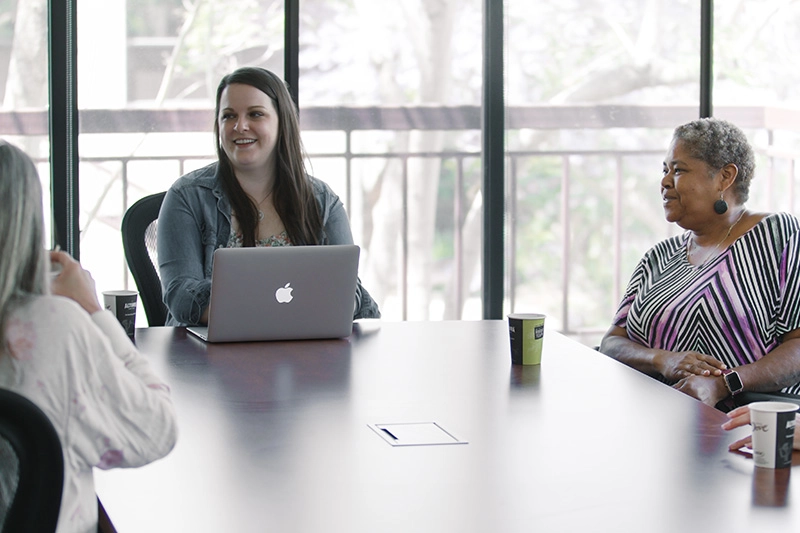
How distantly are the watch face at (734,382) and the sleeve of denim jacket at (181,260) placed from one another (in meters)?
1.26

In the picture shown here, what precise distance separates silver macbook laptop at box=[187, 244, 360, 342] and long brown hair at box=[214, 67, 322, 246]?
484 millimetres

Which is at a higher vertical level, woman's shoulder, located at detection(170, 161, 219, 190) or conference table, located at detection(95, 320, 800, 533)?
woman's shoulder, located at detection(170, 161, 219, 190)

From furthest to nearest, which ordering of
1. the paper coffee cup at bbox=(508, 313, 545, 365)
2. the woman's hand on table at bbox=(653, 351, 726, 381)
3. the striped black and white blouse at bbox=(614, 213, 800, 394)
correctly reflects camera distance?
1. the striped black and white blouse at bbox=(614, 213, 800, 394)
2. the woman's hand on table at bbox=(653, 351, 726, 381)
3. the paper coffee cup at bbox=(508, 313, 545, 365)

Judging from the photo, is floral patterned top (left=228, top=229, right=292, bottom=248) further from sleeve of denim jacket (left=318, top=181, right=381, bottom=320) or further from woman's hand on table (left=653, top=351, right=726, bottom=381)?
woman's hand on table (left=653, top=351, right=726, bottom=381)

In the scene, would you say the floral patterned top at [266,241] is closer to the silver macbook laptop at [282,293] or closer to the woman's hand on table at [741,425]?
the silver macbook laptop at [282,293]

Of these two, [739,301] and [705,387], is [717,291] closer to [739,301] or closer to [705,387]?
[739,301]

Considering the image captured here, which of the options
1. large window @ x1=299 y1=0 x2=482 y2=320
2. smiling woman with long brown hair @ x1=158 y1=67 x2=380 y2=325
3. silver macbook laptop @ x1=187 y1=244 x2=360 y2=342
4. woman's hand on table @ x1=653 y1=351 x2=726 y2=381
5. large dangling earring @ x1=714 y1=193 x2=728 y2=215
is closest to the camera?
silver macbook laptop @ x1=187 y1=244 x2=360 y2=342

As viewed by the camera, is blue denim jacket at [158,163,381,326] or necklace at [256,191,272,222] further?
necklace at [256,191,272,222]

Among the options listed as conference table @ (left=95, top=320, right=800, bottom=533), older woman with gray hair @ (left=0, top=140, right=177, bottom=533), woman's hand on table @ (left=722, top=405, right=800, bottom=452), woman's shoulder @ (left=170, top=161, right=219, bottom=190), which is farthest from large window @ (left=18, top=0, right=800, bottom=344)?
older woman with gray hair @ (left=0, top=140, right=177, bottom=533)

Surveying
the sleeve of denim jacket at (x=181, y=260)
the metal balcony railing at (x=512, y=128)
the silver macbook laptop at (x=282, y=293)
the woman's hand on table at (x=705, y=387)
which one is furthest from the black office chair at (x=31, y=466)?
the metal balcony railing at (x=512, y=128)

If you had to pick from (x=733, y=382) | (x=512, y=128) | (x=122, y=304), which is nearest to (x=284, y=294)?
(x=122, y=304)

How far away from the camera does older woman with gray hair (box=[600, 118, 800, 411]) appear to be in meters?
2.37

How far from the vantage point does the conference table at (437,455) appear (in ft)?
4.01

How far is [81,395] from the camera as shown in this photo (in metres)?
1.18
